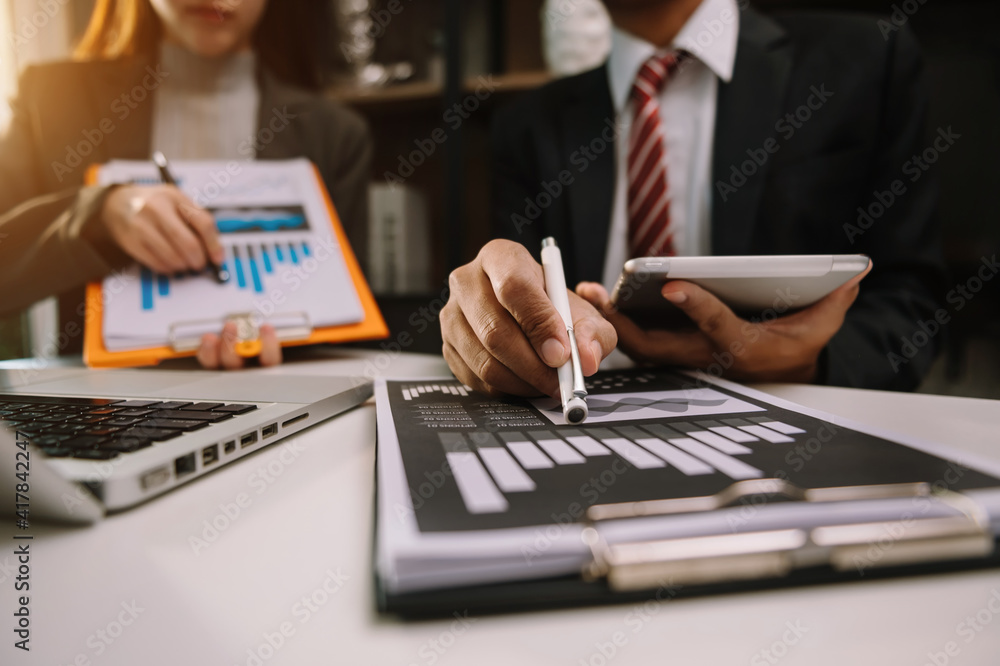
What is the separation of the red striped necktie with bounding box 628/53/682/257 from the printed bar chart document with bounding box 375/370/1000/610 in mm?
655

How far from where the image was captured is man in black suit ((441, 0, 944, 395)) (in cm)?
75

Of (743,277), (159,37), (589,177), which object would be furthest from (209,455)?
(159,37)

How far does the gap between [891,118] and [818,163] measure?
158mm

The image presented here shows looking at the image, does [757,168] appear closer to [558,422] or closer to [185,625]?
[558,422]

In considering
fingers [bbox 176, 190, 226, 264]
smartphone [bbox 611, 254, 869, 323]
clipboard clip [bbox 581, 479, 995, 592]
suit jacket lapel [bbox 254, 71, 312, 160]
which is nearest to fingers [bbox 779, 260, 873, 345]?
smartphone [bbox 611, 254, 869, 323]

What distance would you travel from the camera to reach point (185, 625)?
0.58ft

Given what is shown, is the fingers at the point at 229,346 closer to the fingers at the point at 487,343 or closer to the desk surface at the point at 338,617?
the fingers at the point at 487,343

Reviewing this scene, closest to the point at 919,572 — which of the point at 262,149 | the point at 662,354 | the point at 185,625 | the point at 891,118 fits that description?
the point at 185,625

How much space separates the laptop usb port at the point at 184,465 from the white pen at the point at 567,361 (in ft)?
0.69

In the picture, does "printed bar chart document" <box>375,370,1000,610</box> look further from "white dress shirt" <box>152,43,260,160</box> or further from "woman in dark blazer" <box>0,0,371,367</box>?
"white dress shirt" <box>152,43,260,160</box>

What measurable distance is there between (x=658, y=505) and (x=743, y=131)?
2.78ft

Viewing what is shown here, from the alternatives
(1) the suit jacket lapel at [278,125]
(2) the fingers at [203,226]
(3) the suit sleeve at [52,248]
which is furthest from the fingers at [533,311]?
(1) the suit jacket lapel at [278,125]

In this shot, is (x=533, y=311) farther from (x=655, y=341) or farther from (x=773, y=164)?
(x=773, y=164)

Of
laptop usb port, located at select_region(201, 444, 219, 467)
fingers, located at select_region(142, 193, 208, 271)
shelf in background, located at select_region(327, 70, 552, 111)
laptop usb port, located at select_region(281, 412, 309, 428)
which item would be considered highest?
shelf in background, located at select_region(327, 70, 552, 111)
